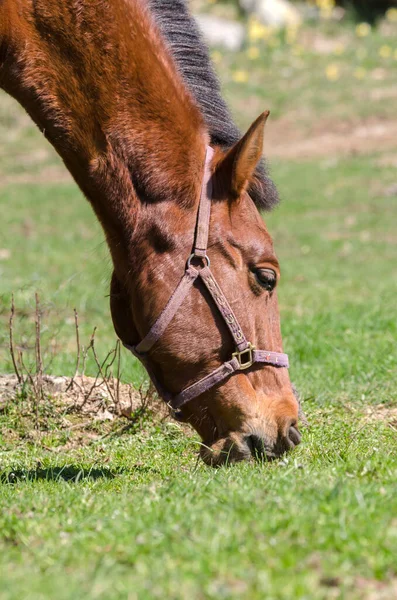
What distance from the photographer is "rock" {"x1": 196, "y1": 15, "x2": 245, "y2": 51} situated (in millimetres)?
25469

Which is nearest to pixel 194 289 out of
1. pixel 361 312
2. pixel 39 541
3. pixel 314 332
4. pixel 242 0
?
pixel 39 541

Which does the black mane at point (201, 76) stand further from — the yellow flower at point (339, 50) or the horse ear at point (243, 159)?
the yellow flower at point (339, 50)

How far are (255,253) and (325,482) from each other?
42.6 inches

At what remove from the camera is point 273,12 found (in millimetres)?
26984

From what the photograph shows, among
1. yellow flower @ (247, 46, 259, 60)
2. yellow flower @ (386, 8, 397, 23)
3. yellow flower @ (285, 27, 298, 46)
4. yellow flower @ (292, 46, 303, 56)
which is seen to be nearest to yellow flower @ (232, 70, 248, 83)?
yellow flower @ (247, 46, 259, 60)

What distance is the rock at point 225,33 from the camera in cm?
2547

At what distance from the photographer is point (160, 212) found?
400 centimetres

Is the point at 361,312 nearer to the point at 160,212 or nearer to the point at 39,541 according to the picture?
the point at 160,212

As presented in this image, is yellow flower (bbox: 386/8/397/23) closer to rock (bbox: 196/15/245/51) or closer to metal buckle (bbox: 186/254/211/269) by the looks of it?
rock (bbox: 196/15/245/51)

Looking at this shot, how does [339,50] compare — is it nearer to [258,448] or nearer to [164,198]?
[164,198]

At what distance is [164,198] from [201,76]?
732 mm

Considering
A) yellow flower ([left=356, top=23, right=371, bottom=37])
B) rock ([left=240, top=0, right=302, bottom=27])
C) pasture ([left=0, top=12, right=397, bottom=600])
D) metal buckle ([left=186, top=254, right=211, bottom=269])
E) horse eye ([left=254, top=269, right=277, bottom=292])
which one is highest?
rock ([left=240, top=0, right=302, bottom=27])

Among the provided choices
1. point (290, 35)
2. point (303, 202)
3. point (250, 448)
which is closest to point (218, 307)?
point (250, 448)

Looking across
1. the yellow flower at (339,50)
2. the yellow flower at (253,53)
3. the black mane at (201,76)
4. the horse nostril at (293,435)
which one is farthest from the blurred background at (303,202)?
the horse nostril at (293,435)
